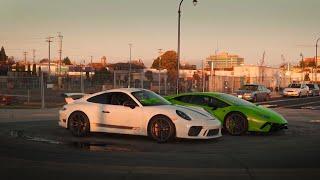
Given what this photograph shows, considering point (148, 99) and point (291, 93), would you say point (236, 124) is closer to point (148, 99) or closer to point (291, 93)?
point (148, 99)

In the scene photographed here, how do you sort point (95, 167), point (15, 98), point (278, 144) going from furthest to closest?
point (15, 98)
point (278, 144)
point (95, 167)

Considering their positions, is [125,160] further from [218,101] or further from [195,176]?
[218,101]

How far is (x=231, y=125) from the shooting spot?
14.4 meters

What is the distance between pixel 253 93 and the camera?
38969mm

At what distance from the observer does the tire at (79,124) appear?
1344cm

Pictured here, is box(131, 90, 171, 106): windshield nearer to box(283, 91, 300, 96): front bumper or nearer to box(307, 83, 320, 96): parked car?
box(283, 91, 300, 96): front bumper

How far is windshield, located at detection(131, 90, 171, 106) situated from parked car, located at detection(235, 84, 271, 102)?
2544 centimetres

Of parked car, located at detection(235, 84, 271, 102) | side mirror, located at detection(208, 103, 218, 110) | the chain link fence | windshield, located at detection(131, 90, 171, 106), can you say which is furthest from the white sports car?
parked car, located at detection(235, 84, 271, 102)

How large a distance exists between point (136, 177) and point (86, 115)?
19.0ft

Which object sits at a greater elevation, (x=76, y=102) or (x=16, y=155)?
(x=76, y=102)

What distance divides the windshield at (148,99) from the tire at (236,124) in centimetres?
205

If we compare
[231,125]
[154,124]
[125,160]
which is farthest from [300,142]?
[125,160]

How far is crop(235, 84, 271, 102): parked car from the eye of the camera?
3866 cm

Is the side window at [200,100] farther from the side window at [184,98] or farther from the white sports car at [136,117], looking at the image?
the white sports car at [136,117]
